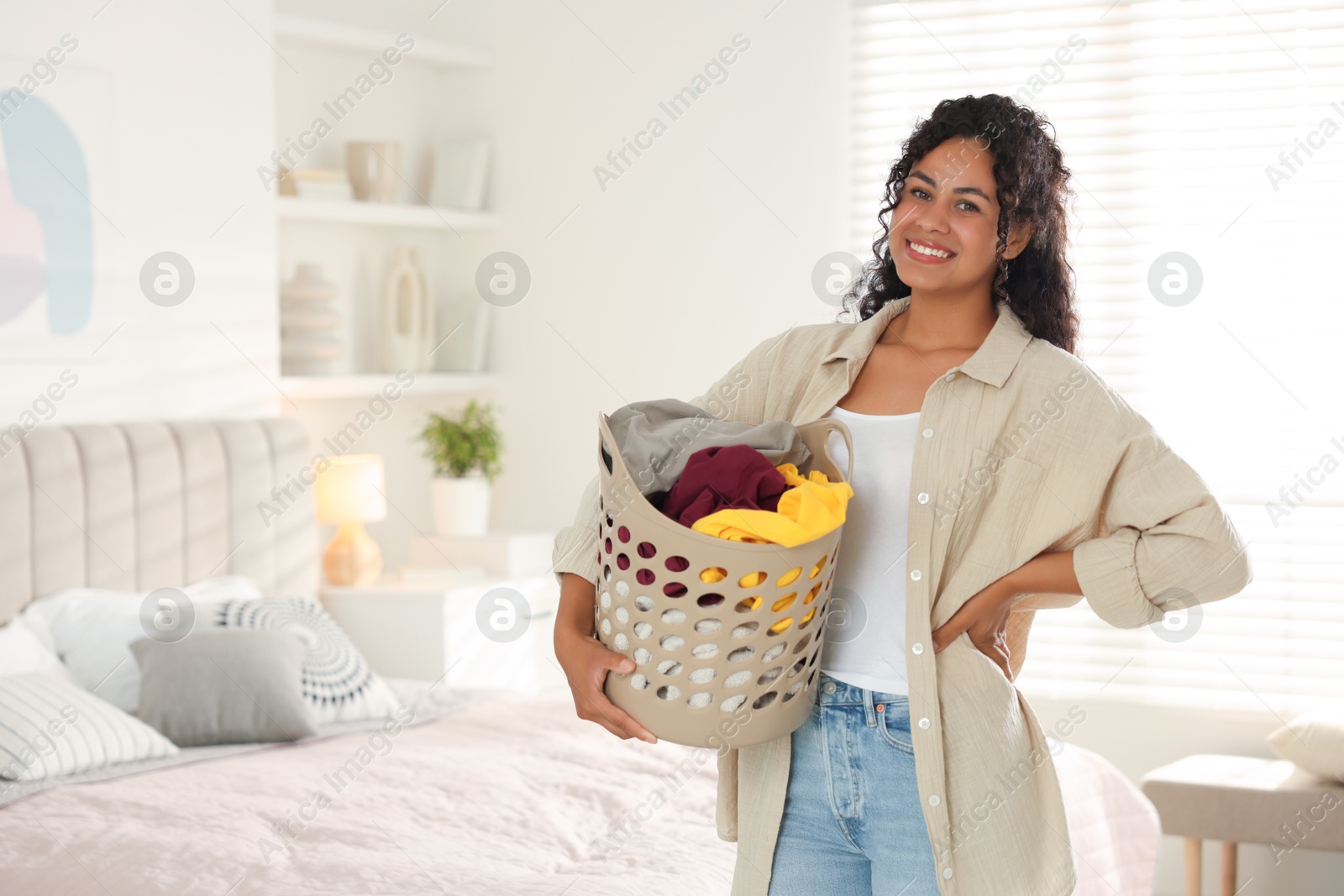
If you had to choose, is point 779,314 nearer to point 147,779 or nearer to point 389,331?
point 389,331

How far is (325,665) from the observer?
306 cm

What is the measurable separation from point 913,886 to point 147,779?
176cm

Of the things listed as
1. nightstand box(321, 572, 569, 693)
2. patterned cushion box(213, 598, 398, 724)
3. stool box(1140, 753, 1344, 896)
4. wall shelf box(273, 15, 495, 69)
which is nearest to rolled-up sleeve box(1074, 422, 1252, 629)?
stool box(1140, 753, 1344, 896)

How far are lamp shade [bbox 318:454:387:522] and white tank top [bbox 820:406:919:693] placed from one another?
8.59 feet

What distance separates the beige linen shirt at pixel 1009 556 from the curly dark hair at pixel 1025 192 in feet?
0.25

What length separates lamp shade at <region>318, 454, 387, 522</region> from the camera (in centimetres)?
381

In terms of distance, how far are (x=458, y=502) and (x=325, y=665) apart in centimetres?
127

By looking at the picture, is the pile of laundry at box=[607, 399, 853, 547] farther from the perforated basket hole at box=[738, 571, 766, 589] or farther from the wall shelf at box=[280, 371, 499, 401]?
the wall shelf at box=[280, 371, 499, 401]

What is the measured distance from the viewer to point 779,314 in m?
4.09

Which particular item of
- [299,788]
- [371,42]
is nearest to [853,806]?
[299,788]

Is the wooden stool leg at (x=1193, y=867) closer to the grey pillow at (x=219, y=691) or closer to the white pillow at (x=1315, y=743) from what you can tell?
the white pillow at (x=1315, y=743)

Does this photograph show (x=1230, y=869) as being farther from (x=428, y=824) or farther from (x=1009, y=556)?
(x=1009, y=556)

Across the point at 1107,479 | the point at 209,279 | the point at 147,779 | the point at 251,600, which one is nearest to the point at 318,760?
the point at 147,779

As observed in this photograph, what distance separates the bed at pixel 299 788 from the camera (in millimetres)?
2084
